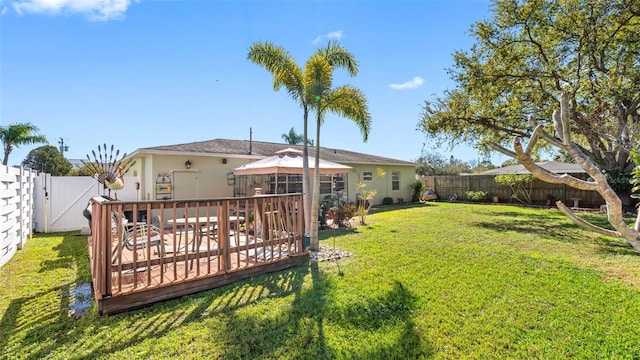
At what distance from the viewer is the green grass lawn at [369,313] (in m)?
3.09

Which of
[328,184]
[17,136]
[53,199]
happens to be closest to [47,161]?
[17,136]

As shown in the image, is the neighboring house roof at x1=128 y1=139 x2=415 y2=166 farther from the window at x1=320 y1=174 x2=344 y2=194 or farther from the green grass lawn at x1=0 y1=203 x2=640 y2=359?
the green grass lawn at x1=0 y1=203 x2=640 y2=359

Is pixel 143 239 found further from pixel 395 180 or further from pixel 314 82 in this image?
pixel 395 180

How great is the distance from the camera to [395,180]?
64.1 feet

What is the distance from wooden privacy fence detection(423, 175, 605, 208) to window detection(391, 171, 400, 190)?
4.30 meters

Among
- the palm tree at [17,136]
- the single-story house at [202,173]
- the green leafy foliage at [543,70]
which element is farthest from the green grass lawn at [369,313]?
the palm tree at [17,136]

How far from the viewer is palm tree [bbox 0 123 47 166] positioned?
15820mm

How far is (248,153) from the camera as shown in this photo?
43.1ft

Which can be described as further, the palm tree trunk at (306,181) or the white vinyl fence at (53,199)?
the white vinyl fence at (53,199)

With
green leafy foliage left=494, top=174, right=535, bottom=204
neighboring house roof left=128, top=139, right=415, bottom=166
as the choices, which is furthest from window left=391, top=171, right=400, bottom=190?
green leafy foliage left=494, top=174, right=535, bottom=204

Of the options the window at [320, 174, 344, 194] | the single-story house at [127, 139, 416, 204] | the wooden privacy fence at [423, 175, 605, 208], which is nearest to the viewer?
the single-story house at [127, 139, 416, 204]

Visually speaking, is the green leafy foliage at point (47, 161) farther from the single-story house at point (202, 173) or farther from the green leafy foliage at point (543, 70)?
the green leafy foliage at point (543, 70)

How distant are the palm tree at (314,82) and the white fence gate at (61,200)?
8.16 meters

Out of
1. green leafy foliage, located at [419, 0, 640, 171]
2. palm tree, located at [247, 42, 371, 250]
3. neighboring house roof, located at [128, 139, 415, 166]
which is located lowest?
neighboring house roof, located at [128, 139, 415, 166]
